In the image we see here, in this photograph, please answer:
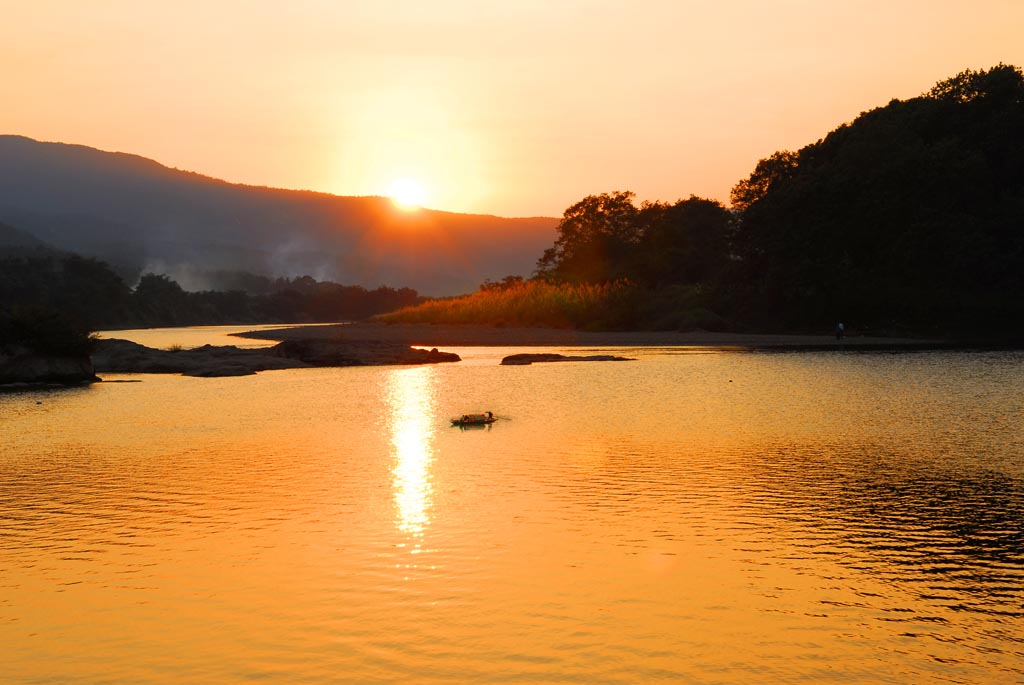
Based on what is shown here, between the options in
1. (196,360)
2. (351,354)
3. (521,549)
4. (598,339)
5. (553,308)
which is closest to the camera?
(521,549)

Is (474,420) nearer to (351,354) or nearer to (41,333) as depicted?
(41,333)

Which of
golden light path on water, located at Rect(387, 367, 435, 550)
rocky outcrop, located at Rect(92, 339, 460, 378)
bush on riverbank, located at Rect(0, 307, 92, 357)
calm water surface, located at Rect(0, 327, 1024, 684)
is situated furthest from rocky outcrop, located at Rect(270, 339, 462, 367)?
calm water surface, located at Rect(0, 327, 1024, 684)

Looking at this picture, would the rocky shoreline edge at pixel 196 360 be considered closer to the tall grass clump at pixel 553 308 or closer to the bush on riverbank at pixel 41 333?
the bush on riverbank at pixel 41 333

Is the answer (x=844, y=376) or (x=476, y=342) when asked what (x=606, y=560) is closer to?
(x=844, y=376)

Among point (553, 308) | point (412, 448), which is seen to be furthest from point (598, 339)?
point (412, 448)

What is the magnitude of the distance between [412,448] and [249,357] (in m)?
34.8

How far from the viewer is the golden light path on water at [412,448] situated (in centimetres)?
1826

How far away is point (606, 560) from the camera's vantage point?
1493cm

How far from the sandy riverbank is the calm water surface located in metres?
41.9

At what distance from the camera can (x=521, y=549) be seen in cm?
1556

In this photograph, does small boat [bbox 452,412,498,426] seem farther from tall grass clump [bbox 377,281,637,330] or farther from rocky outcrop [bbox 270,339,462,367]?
tall grass clump [bbox 377,281,637,330]

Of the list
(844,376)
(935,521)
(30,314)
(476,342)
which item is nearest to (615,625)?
(935,521)

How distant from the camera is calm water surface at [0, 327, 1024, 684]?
36.6 ft

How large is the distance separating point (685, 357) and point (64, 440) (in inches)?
1584
